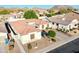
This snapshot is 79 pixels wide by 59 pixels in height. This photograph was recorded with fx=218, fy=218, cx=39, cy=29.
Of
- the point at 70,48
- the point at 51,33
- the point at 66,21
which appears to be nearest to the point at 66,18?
the point at 66,21

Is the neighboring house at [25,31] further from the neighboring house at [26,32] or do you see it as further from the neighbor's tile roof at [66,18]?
the neighbor's tile roof at [66,18]

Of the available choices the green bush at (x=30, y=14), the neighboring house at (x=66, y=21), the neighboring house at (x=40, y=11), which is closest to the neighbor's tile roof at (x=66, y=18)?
the neighboring house at (x=66, y=21)

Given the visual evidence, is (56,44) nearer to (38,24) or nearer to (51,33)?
(51,33)

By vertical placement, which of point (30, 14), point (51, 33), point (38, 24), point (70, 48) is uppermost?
point (30, 14)

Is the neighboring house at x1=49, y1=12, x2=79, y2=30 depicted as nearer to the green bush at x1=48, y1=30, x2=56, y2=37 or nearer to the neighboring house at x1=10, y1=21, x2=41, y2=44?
the green bush at x1=48, y1=30, x2=56, y2=37

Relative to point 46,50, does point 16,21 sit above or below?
above

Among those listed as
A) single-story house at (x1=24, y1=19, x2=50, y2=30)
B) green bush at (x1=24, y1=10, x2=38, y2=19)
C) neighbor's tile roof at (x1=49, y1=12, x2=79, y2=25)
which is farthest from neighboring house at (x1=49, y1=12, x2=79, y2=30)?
green bush at (x1=24, y1=10, x2=38, y2=19)
